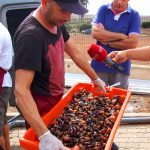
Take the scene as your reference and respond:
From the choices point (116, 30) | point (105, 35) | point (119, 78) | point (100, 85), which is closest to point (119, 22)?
point (116, 30)

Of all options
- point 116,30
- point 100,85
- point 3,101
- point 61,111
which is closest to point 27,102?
point 61,111

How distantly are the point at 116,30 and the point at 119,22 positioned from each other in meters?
0.11

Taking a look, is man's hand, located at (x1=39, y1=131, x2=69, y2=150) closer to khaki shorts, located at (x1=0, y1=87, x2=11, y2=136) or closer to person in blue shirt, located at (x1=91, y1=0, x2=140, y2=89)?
khaki shorts, located at (x1=0, y1=87, x2=11, y2=136)

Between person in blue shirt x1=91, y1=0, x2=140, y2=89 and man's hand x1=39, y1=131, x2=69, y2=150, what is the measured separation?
218 centimetres

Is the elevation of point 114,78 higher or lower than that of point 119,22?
lower

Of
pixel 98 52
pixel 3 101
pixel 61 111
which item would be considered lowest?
pixel 3 101

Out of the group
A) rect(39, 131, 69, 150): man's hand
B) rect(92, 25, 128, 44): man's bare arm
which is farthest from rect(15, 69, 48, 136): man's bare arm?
rect(92, 25, 128, 44): man's bare arm

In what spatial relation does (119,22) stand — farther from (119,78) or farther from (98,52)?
(98,52)

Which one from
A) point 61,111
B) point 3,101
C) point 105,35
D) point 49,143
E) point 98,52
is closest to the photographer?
point 49,143

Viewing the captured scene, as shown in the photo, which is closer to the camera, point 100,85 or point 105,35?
point 100,85

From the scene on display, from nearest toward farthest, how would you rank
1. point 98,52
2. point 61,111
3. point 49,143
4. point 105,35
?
point 49,143 → point 61,111 → point 98,52 → point 105,35

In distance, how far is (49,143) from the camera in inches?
101

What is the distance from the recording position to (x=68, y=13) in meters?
2.70

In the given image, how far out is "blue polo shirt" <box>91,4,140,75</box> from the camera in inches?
179
